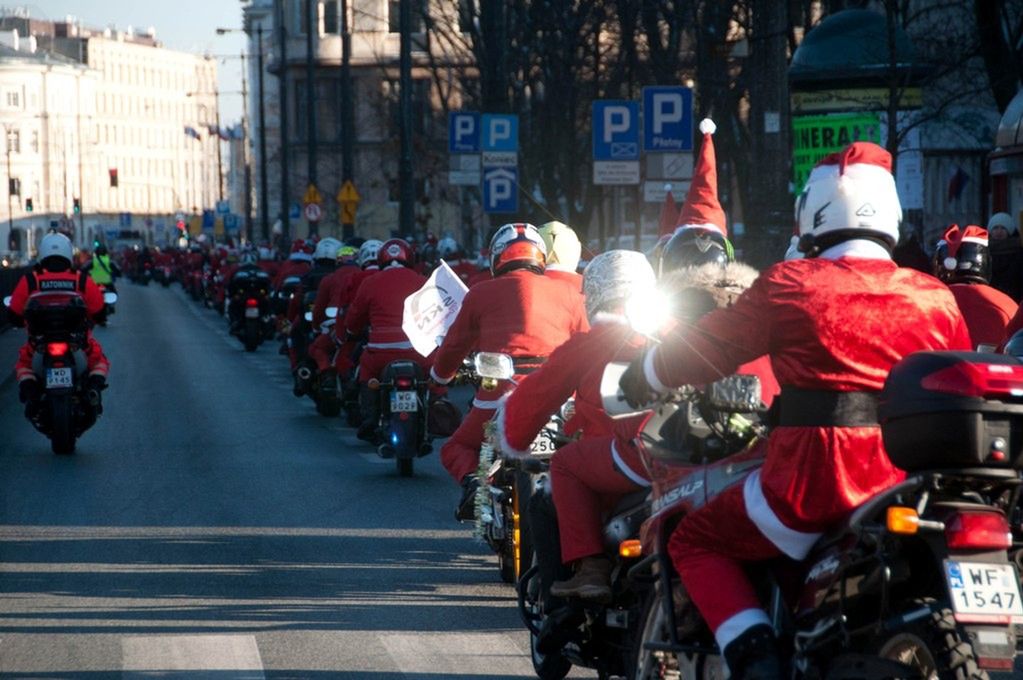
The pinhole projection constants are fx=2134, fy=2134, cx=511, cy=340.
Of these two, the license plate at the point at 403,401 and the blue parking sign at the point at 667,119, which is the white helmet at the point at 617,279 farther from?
the blue parking sign at the point at 667,119

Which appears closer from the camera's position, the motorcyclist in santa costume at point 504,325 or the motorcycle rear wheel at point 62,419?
the motorcyclist in santa costume at point 504,325

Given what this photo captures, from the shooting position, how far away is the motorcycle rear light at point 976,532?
461 cm

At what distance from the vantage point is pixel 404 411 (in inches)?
564

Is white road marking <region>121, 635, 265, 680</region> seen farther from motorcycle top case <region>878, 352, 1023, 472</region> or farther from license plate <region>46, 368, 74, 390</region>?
license plate <region>46, 368, 74, 390</region>

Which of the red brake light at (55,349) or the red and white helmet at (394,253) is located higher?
the red and white helmet at (394,253)

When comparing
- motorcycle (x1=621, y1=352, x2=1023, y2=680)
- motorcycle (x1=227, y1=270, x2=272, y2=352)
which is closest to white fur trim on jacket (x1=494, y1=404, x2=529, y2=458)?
motorcycle (x1=621, y1=352, x2=1023, y2=680)

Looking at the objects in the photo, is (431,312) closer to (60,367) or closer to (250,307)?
(60,367)

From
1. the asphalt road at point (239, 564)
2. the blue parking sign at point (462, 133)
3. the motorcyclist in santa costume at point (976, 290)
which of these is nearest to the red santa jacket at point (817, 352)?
the asphalt road at point (239, 564)

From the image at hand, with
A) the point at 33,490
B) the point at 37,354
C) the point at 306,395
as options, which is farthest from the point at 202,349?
the point at 33,490

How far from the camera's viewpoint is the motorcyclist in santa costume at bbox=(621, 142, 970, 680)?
5.08 meters

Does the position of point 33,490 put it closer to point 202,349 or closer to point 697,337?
point 697,337

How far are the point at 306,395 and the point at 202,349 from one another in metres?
12.2

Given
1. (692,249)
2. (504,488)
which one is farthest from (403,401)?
(692,249)

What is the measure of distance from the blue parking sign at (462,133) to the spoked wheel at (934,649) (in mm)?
26215
